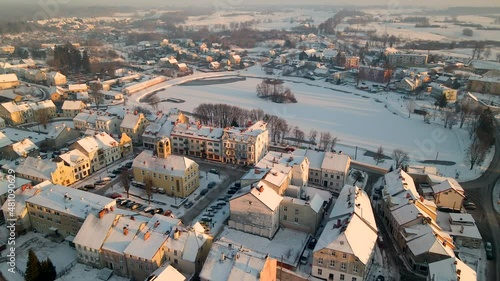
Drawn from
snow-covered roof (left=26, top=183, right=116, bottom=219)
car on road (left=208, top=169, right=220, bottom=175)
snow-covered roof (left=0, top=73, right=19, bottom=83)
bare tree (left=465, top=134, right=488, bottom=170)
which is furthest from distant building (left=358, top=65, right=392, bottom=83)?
snow-covered roof (left=0, top=73, right=19, bottom=83)

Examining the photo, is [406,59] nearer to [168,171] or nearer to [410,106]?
[410,106]

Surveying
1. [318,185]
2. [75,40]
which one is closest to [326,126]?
[318,185]

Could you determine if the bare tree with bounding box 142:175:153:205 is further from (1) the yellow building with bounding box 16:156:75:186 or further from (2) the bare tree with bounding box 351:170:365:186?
(2) the bare tree with bounding box 351:170:365:186

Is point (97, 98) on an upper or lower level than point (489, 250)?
upper

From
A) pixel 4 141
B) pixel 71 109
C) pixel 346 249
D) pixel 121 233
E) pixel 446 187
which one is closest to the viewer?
pixel 346 249

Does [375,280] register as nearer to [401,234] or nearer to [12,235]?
[401,234]

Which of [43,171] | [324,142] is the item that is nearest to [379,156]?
[324,142]

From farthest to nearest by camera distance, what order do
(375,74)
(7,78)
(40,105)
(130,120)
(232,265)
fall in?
(375,74), (7,78), (40,105), (130,120), (232,265)

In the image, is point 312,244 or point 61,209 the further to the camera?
point 312,244

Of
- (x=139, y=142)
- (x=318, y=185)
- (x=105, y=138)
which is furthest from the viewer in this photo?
(x=139, y=142)
